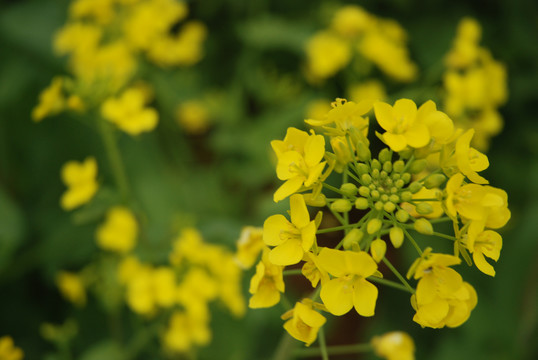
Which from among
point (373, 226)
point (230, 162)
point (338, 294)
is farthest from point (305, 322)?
point (230, 162)

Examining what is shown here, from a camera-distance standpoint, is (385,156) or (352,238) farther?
(385,156)

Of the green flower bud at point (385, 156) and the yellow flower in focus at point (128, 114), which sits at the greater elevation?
the green flower bud at point (385, 156)

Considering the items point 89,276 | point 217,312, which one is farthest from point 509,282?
point 89,276

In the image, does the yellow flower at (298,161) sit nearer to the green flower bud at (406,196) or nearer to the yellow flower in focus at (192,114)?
the green flower bud at (406,196)

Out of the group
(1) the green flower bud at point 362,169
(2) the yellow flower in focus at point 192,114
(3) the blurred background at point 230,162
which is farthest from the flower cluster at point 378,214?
(2) the yellow flower in focus at point 192,114

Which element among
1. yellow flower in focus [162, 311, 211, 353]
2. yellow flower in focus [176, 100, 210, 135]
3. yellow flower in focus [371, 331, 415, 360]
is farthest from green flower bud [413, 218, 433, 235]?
yellow flower in focus [176, 100, 210, 135]

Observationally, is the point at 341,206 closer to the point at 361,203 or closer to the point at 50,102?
the point at 361,203

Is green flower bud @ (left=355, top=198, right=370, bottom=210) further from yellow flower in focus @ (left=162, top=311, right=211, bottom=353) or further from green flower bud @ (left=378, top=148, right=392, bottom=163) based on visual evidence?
yellow flower in focus @ (left=162, top=311, right=211, bottom=353)
